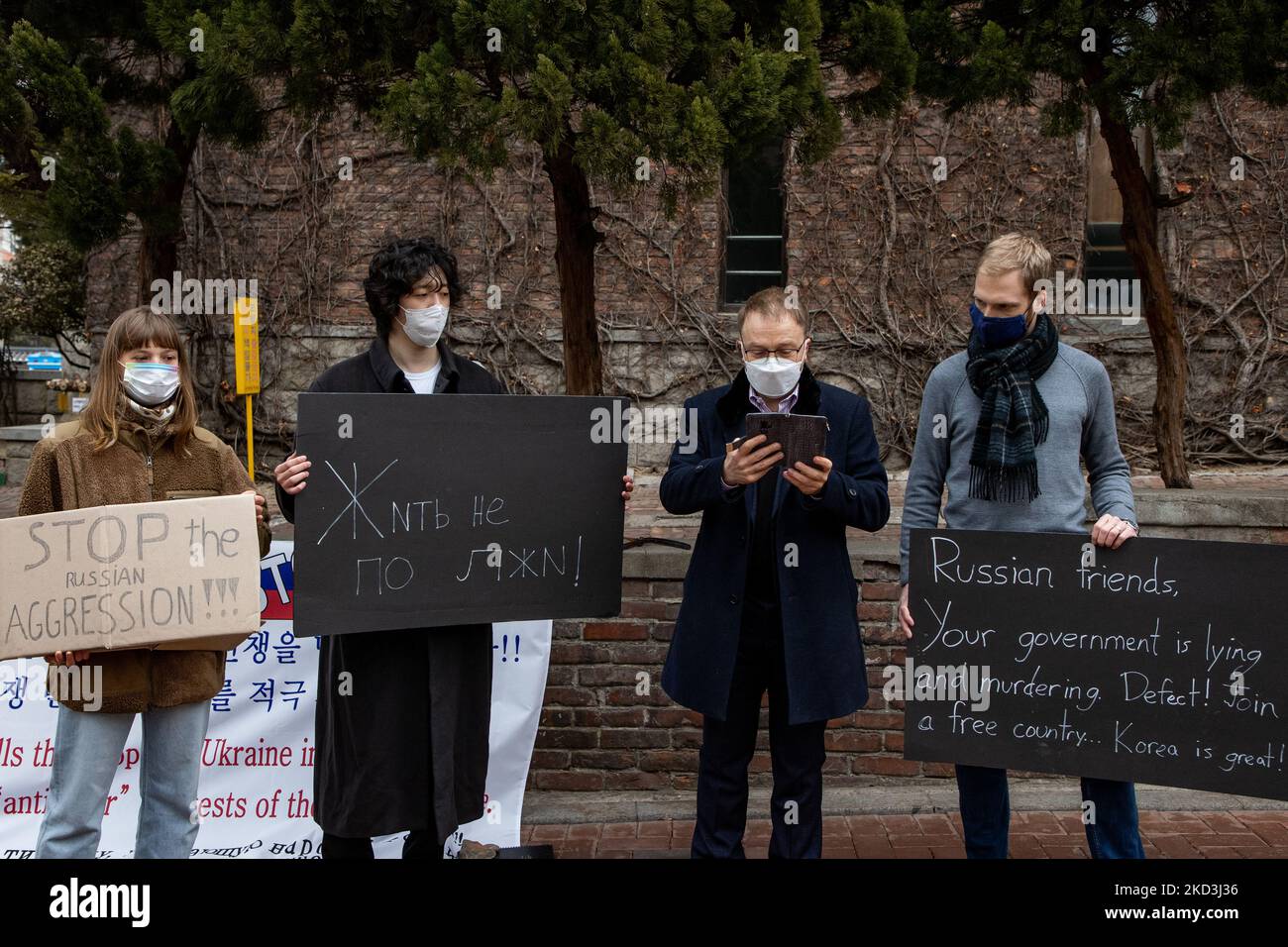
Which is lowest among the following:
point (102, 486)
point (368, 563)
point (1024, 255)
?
point (368, 563)

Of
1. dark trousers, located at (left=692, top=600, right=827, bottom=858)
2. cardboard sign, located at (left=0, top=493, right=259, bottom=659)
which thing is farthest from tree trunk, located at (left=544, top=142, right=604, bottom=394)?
cardboard sign, located at (left=0, top=493, right=259, bottom=659)

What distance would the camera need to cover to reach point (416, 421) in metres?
3.28

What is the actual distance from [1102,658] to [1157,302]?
144 inches

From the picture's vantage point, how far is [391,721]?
129 inches

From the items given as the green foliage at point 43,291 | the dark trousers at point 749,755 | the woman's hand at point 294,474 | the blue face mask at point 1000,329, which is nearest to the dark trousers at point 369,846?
the dark trousers at point 749,755

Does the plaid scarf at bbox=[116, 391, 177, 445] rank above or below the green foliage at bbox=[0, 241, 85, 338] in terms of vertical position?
below

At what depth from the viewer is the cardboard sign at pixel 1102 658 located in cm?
312

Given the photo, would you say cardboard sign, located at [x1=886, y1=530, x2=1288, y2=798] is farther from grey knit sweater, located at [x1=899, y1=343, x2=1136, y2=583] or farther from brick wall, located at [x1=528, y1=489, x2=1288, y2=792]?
brick wall, located at [x1=528, y1=489, x2=1288, y2=792]

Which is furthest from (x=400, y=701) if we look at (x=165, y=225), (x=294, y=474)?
(x=165, y=225)

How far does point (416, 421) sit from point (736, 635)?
3.76 feet

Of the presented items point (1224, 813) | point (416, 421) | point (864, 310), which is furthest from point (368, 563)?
point (864, 310)

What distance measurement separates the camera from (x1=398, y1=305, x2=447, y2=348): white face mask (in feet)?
10.9

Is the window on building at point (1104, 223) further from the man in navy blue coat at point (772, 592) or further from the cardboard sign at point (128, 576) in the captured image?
the cardboard sign at point (128, 576)

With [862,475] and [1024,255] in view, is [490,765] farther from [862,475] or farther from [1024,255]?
[1024,255]
